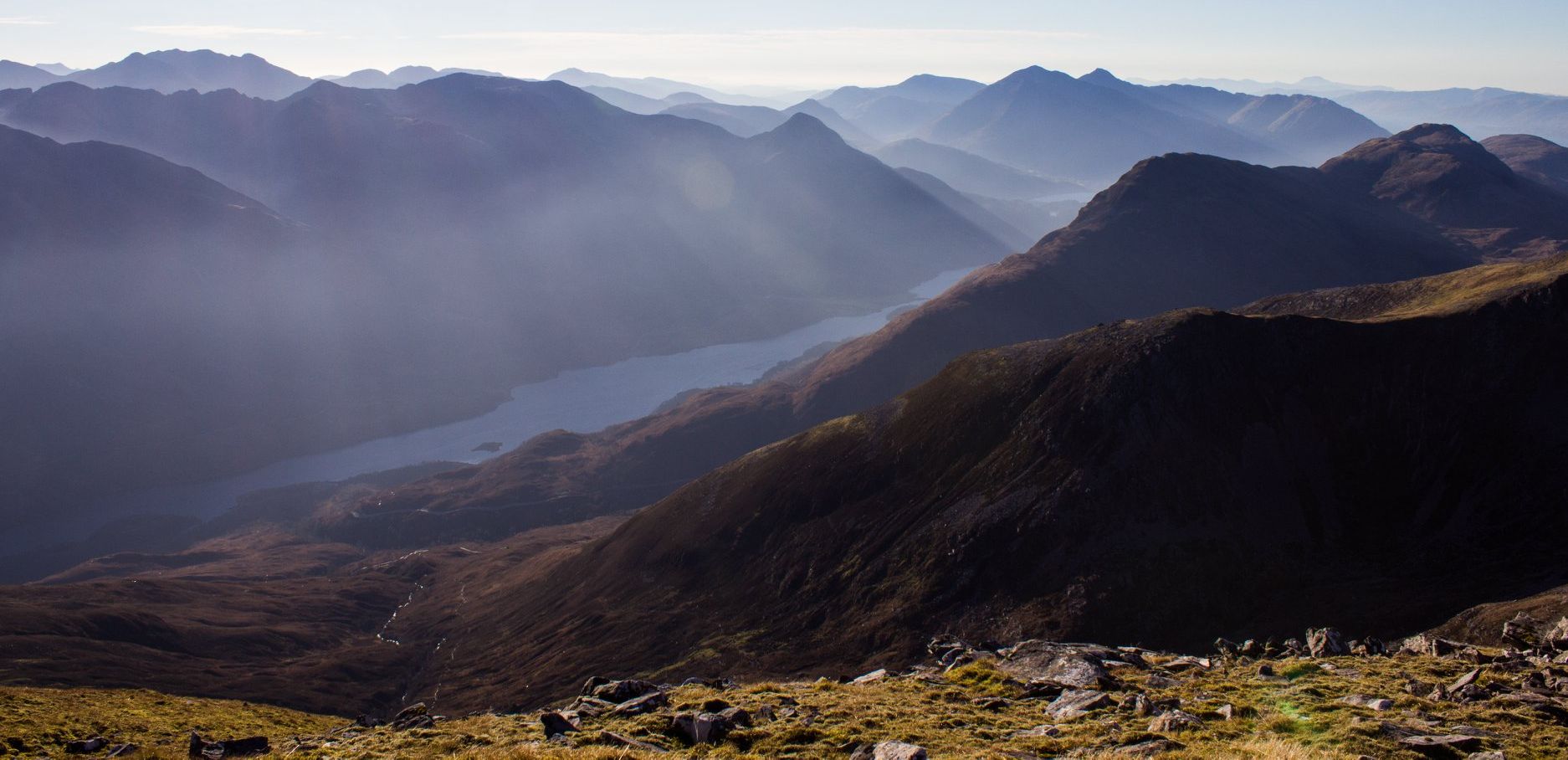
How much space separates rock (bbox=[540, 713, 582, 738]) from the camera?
93.1ft

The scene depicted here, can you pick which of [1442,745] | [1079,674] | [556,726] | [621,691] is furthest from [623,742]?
[1442,745]

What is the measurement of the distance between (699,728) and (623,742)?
86.0 inches

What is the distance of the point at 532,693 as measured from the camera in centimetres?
7494

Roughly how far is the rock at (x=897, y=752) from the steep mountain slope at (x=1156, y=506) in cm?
4190

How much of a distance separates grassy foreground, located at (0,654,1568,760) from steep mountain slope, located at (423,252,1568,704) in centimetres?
2752

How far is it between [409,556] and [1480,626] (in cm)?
14175

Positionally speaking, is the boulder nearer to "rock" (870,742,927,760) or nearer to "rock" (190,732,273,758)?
"rock" (870,742,927,760)

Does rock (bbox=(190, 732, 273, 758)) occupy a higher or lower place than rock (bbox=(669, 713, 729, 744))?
lower

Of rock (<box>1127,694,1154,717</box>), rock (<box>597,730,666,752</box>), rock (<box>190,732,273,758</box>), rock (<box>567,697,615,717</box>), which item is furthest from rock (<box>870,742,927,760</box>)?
rock (<box>190,732,273,758</box>)

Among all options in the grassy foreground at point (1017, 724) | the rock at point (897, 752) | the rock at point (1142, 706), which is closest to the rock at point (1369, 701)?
the grassy foreground at point (1017, 724)

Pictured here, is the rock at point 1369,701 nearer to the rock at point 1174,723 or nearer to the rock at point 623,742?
the rock at point 1174,723

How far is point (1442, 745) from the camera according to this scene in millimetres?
21594

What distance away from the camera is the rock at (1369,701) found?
2553 centimetres

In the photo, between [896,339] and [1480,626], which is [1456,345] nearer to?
[1480,626]
